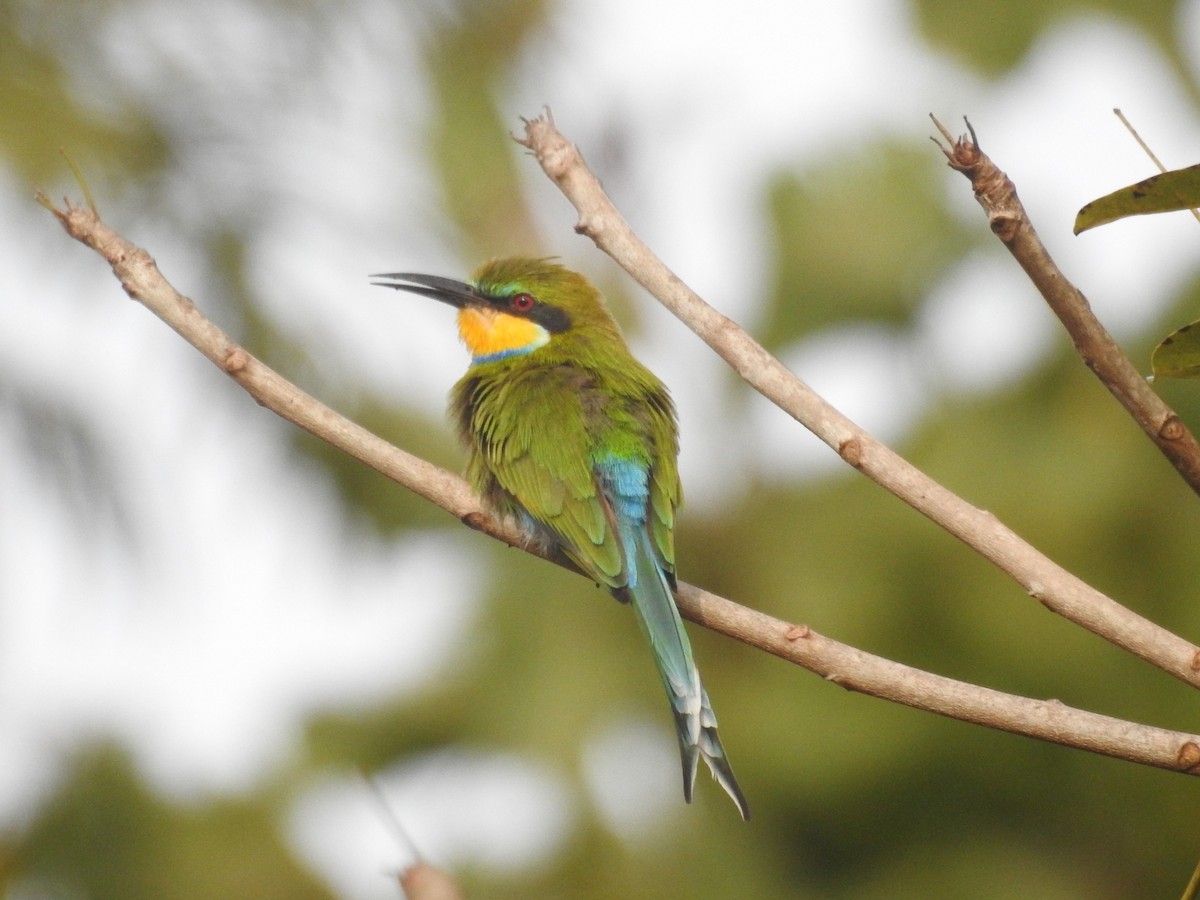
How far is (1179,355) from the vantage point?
1.72m

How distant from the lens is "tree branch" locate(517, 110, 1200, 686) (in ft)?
5.58

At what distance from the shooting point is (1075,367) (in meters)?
6.51

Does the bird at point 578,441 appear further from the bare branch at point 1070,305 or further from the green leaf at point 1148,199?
the green leaf at point 1148,199

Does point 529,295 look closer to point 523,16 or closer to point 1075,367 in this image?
point 523,16

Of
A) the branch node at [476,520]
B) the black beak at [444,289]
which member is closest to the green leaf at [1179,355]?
the branch node at [476,520]

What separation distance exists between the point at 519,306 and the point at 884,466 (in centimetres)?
178

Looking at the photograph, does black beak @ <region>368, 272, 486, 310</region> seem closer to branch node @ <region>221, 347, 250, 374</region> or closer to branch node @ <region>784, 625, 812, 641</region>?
branch node @ <region>221, 347, 250, 374</region>

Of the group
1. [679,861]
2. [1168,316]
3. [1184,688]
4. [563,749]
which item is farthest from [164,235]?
[1184,688]

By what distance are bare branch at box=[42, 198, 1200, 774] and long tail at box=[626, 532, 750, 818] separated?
49 mm

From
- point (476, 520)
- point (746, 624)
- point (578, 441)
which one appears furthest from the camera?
point (578, 441)

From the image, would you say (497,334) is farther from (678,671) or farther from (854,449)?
(854,449)

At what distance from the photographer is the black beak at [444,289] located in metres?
3.53

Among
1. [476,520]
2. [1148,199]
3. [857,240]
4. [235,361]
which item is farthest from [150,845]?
[1148,199]

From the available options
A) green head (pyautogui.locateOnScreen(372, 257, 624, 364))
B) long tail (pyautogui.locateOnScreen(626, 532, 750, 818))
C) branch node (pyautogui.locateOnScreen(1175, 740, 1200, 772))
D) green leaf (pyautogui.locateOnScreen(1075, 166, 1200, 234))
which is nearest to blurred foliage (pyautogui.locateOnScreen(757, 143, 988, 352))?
green head (pyautogui.locateOnScreen(372, 257, 624, 364))
